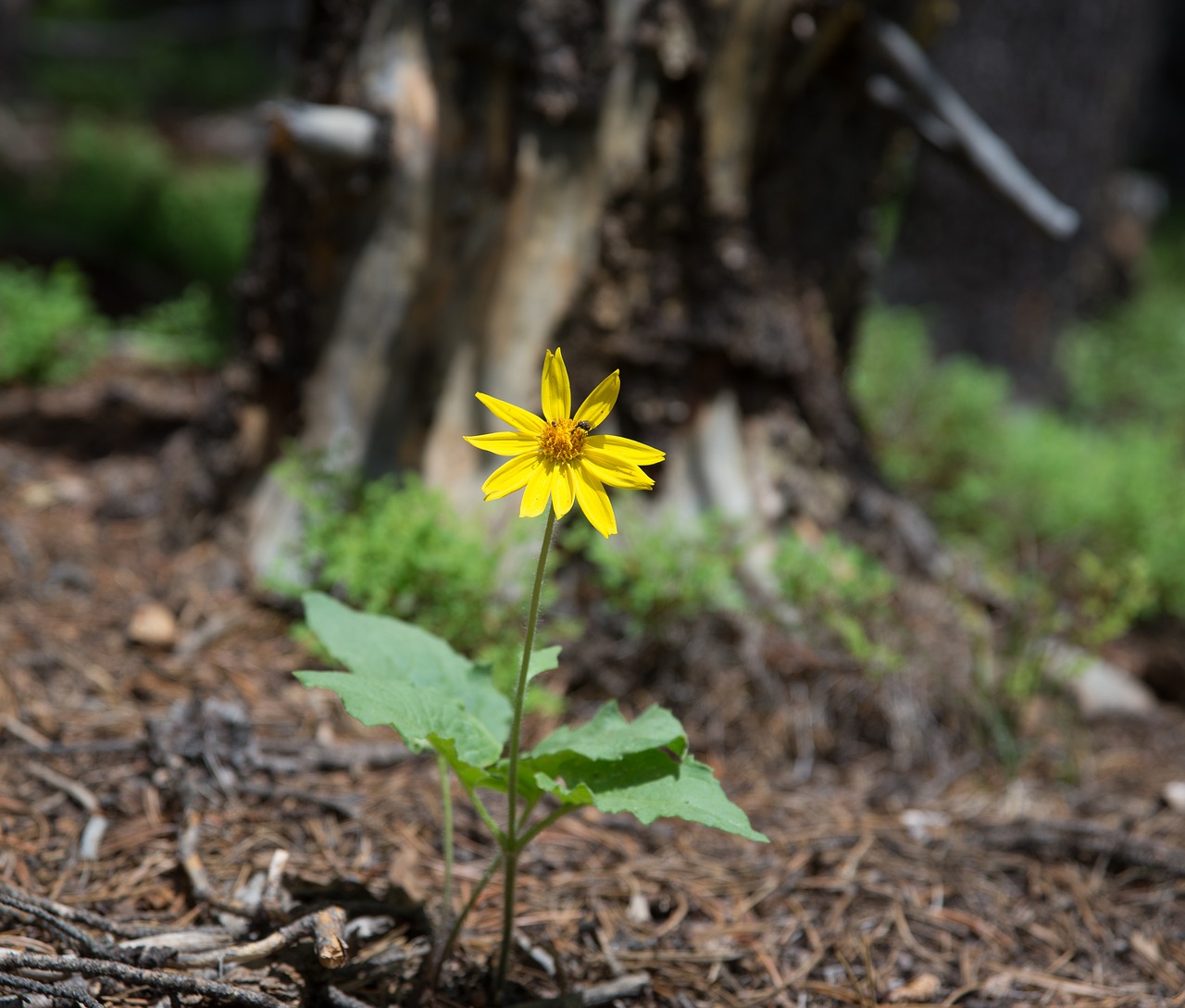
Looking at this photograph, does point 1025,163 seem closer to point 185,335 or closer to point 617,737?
point 185,335

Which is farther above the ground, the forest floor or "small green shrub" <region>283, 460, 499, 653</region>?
"small green shrub" <region>283, 460, 499, 653</region>

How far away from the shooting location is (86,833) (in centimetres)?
185

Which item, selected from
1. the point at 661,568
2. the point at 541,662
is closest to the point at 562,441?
the point at 541,662

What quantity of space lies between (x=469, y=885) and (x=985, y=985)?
0.99 meters

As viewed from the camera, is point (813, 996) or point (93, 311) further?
point (93, 311)

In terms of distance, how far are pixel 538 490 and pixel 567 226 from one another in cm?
165

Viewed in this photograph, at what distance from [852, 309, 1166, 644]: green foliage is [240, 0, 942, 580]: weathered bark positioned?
1.15 m

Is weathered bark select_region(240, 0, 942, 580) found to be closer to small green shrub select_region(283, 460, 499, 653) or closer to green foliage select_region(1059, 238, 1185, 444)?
small green shrub select_region(283, 460, 499, 653)

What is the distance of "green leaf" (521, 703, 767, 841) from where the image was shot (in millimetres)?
1380

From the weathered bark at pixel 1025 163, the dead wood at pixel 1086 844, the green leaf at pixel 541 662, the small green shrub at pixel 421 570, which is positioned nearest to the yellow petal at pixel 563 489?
the green leaf at pixel 541 662

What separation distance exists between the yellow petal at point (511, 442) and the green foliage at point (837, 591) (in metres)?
1.57

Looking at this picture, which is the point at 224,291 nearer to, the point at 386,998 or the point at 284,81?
the point at 386,998

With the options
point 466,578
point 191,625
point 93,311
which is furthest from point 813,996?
point 93,311

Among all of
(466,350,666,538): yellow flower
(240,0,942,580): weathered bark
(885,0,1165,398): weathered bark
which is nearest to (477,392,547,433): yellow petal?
(466,350,666,538): yellow flower
